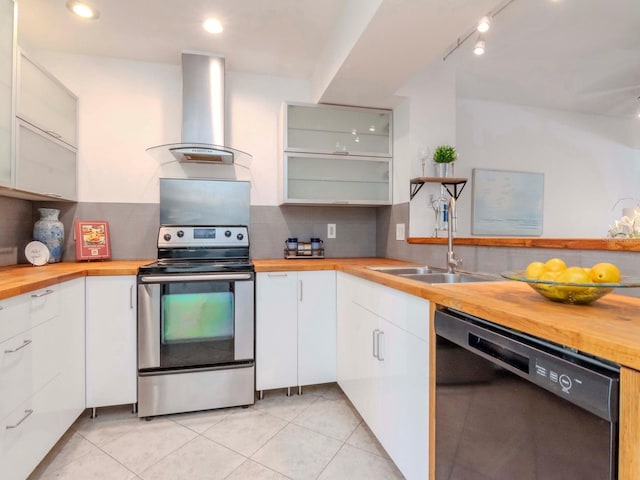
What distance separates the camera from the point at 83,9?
184 cm

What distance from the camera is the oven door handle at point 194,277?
1.87 meters

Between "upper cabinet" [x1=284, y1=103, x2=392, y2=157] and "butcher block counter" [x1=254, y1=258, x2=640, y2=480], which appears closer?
"butcher block counter" [x1=254, y1=258, x2=640, y2=480]

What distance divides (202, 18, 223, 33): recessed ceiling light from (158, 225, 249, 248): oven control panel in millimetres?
1292

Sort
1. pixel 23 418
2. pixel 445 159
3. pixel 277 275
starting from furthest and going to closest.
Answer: pixel 445 159 < pixel 277 275 < pixel 23 418

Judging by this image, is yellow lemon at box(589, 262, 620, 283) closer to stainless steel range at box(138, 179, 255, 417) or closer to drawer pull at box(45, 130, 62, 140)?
stainless steel range at box(138, 179, 255, 417)

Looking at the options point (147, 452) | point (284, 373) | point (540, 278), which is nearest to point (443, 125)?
point (540, 278)

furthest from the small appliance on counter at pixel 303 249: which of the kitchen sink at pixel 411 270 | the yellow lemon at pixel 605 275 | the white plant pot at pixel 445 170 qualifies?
the yellow lemon at pixel 605 275

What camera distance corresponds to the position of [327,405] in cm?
207

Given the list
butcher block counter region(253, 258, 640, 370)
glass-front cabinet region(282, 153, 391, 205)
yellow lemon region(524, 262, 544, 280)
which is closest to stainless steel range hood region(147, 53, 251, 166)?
glass-front cabinet region(282, 153, 391, 205)

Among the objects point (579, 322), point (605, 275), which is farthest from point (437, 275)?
point (579, 322)

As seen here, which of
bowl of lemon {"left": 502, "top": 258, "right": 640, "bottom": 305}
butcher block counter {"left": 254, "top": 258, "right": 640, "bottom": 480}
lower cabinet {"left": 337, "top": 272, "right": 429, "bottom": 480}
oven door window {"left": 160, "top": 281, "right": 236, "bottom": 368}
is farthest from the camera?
oven door window {"left": 160, "top": 281, "right": 236, "bottom": 368}

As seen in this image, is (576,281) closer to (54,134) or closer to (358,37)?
(358,37)

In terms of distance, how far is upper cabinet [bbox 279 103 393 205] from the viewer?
2.45 m

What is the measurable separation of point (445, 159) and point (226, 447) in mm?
2188
